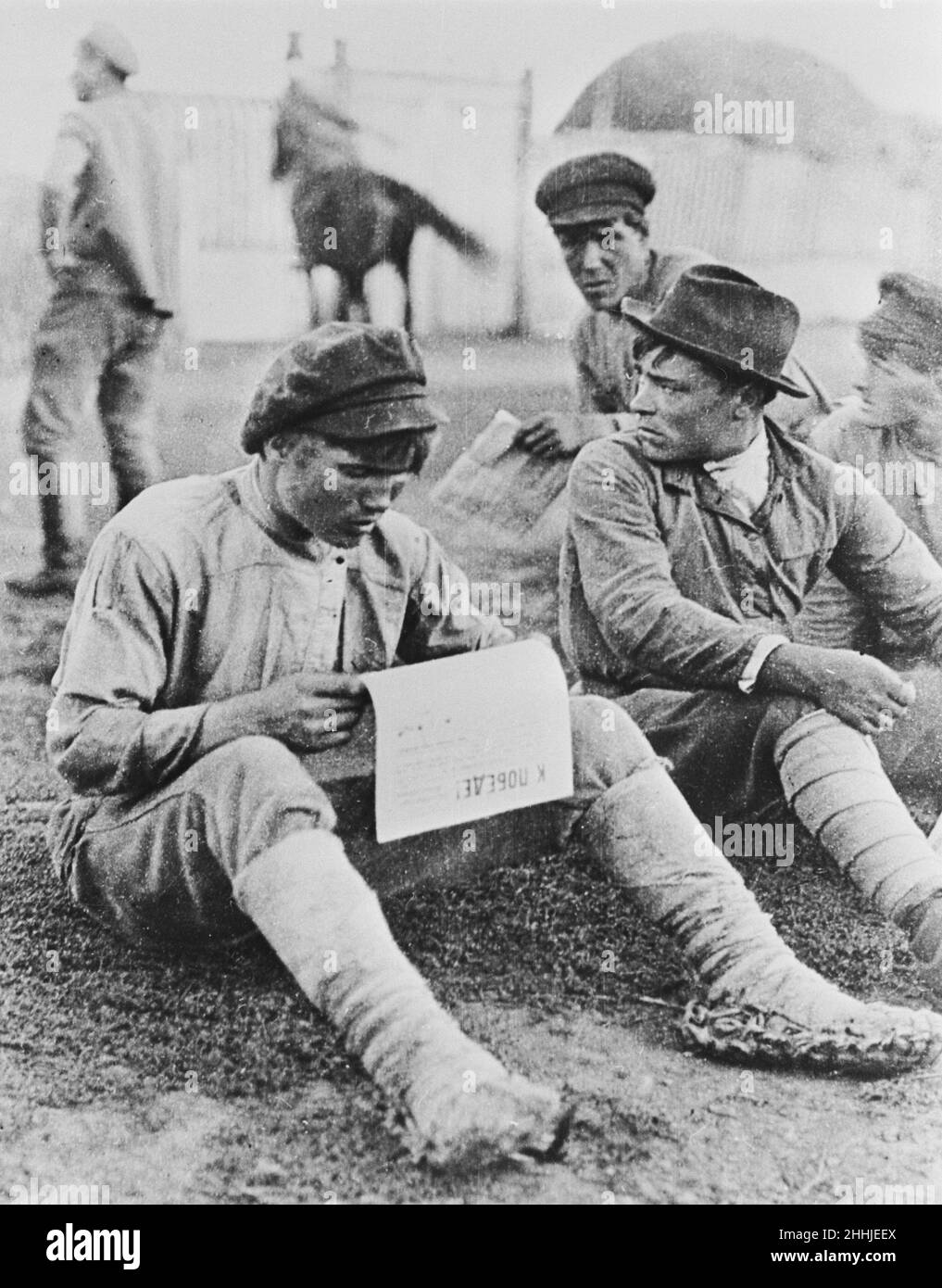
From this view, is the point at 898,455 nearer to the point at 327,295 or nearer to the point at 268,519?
the point at 327,295

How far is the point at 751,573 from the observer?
407 cm

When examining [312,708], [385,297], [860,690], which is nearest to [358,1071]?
[312,708]

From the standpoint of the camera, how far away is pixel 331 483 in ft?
12.6

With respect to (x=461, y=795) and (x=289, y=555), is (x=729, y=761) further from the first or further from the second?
(x=289, y=555)

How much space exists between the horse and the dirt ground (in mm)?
248

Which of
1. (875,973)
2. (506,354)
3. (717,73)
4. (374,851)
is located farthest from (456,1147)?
(717,73)

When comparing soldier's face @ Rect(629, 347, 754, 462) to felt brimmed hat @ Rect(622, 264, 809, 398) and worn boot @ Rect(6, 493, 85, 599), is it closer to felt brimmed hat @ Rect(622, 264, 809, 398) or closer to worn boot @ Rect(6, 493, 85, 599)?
felt brimmed hat @ Rect(622, 264, 809, 398)

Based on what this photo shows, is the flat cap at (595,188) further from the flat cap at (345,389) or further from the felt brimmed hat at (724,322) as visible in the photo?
the flat cap at (345,389)

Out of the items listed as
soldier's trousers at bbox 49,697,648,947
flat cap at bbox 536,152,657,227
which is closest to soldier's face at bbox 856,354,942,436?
flat cap at bbox 536,152,657,227

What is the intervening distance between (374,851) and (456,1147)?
0.76 metres

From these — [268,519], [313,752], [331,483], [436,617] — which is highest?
[331,483]

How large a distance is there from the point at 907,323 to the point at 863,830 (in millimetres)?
1395

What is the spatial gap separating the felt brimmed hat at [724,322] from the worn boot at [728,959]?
111cm

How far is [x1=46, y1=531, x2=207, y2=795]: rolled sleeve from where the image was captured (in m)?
3.79
